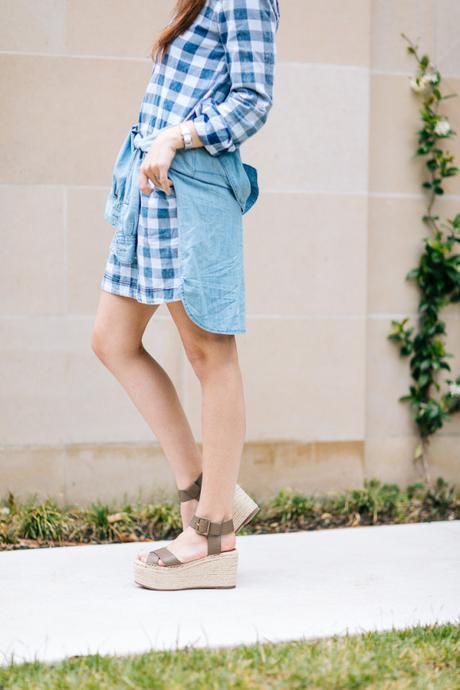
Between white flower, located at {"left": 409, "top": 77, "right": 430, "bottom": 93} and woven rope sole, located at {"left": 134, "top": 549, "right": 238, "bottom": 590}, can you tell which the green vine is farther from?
woven rope sole, located at {"left": 134, "top": 549, "right": 238, "bottom": 590}

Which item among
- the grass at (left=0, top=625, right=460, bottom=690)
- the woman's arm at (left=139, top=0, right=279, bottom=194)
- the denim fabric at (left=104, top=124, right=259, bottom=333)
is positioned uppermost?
the woman's arm at (left=139, top=0, right=279, bottom=194)

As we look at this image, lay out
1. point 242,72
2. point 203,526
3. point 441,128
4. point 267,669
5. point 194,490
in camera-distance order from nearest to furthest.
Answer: point 267,669
point 242,72
point 203,526
point 194,490
point 441,128

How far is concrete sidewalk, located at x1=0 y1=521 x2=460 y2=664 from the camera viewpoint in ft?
7.29

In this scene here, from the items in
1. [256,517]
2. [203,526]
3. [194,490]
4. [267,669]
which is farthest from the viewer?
[256,517]

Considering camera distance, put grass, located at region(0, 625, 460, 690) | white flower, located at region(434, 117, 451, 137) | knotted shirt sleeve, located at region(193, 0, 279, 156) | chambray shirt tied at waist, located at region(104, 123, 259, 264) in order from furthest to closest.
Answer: white flower, located at region(434, 117, 451, 137)
chambray shirt tied at waist, located at region(104, 123, 259, 264)
knotted shirt sleeve, located at region(193, 0, 279, 156)
grass, located at region(0, 625, 460, 690)

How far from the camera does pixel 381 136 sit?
4.05m

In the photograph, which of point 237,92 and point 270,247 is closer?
point 237,92

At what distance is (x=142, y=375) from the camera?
8.90ft

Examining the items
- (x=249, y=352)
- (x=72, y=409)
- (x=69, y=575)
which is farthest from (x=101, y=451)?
(x=69, y=575)

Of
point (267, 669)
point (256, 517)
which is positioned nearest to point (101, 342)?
point (267, 669)

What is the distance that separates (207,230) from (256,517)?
1.61 m

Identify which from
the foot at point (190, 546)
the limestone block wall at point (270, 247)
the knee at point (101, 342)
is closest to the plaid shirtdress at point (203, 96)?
the knee at point (101, 342)

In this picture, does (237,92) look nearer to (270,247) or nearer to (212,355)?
(212,355)

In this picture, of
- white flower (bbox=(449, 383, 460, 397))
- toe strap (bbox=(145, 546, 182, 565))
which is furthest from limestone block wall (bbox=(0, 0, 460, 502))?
toe strap (bbox=(145, 546, 182, 565))
